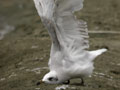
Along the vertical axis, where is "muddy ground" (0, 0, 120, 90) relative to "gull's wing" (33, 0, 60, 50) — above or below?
below

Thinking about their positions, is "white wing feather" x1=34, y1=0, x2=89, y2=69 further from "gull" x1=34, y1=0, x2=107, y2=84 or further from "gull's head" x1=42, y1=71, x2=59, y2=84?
"gull's head" x1=42, y1=71, x2=59, y2=84

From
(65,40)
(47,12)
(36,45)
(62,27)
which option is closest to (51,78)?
(65,40)

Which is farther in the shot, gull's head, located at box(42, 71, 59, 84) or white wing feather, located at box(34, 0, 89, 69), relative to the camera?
gull's head, located at box(42, 71, 59, 84)

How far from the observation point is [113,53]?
8.27 meters

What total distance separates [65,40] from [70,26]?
23 cm

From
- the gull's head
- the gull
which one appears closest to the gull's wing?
the gull

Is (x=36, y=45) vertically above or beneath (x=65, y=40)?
beneath

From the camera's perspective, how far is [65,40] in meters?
5.20

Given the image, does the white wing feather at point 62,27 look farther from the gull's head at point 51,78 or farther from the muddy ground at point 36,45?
the muddy ground at point 36,45

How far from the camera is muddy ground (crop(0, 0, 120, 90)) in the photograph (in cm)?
629

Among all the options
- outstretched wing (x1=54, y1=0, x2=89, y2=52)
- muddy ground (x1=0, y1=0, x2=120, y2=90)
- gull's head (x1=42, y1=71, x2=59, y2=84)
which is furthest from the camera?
muddy ground (x1=0, y1=0, x2=120, y2=90)

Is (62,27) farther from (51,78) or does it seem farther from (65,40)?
(51,78)

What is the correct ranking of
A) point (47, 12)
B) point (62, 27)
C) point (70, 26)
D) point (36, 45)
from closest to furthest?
point (47, 12), point (62, 27), point (70, 26), point (36, 45)

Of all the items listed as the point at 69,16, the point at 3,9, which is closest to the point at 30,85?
the point at 69,16
